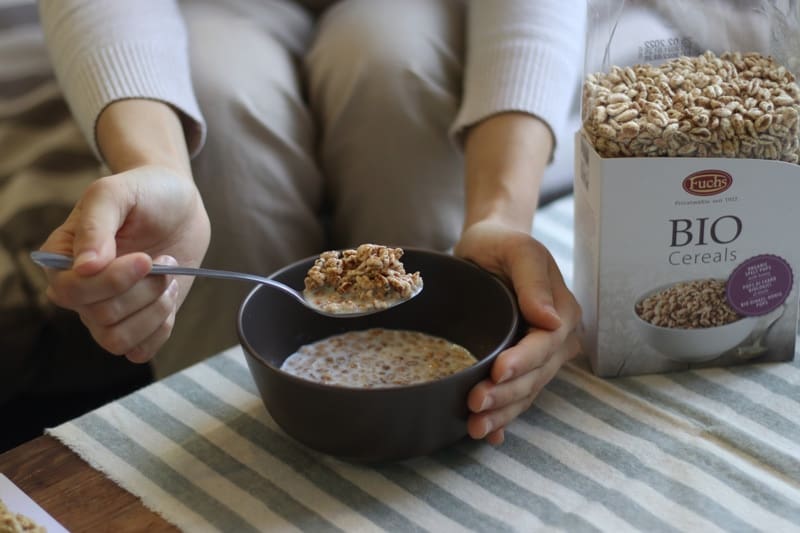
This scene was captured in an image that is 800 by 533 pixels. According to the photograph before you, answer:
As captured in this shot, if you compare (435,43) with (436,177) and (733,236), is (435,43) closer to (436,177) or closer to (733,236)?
(436,177)

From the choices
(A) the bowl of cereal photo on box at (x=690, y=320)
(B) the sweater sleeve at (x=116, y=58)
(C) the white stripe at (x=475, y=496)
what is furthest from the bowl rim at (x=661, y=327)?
(B) the sweater sleeve at (x=116, y=58)

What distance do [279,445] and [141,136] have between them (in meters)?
0.40

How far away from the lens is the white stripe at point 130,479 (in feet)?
2.21

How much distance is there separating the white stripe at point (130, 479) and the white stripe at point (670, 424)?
1.18 feet

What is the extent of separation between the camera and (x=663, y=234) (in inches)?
29.7

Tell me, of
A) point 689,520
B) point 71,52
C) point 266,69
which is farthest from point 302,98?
point 689,520

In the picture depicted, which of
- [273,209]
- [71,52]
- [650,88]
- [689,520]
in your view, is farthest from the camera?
[273,209]

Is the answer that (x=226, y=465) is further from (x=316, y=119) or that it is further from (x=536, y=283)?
(x=316, y=119)

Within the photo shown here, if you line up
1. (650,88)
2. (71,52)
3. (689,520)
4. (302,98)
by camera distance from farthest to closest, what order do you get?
(302,98)
(71,52)
(650,88)
(689,520)

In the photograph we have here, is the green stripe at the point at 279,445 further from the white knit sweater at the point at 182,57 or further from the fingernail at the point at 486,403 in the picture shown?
the white knit sweater at the point at 182,57

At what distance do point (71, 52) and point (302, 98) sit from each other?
34cm

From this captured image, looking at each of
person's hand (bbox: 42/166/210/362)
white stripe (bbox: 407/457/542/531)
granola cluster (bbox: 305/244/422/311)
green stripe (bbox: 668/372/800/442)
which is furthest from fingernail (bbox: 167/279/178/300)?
green stripe (bbox: 668/372/800/442)

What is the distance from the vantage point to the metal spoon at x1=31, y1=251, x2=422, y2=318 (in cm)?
65

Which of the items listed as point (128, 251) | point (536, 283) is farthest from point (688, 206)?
point (128, 251)
